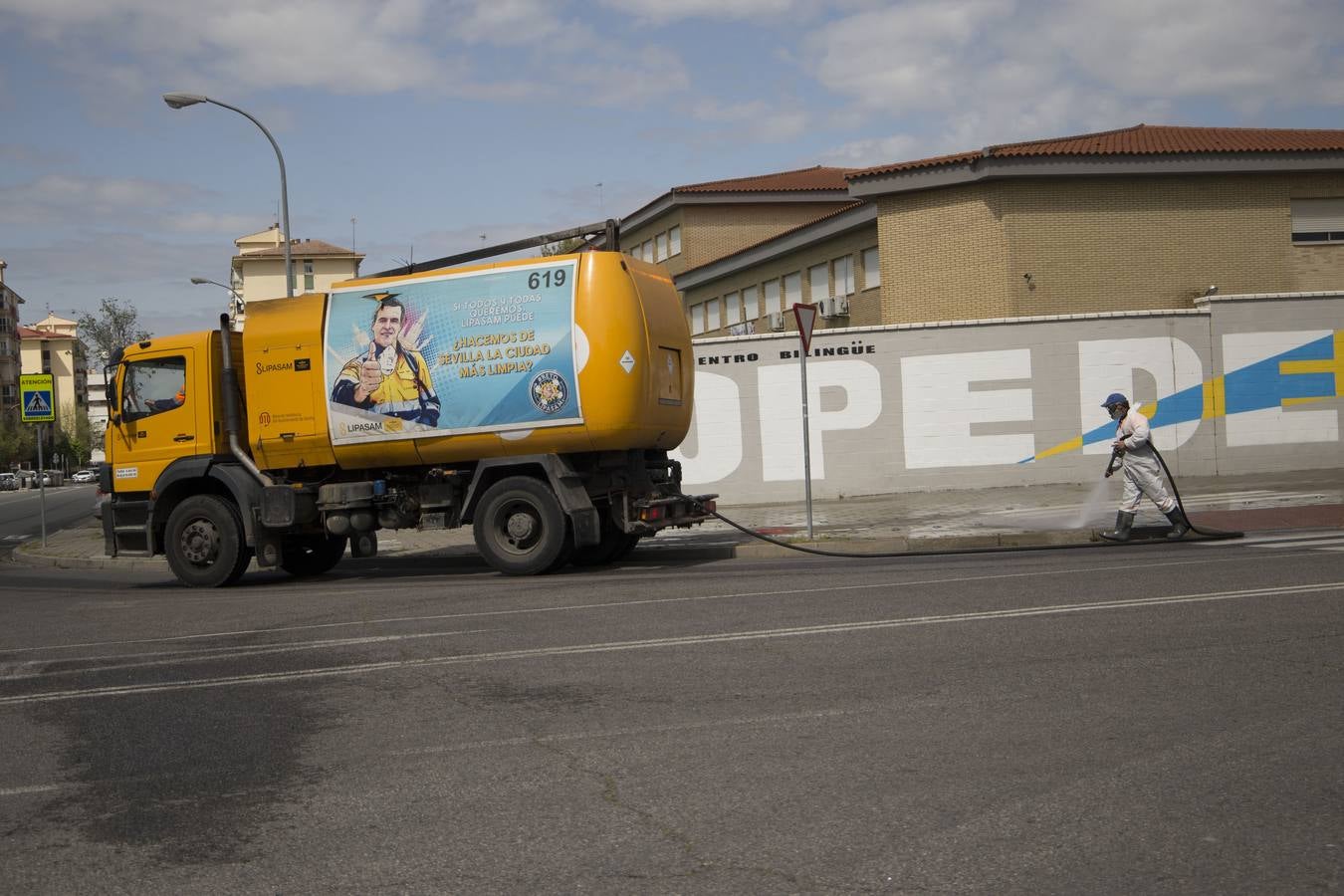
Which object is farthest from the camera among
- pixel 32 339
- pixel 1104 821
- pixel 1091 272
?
pixel 32 339

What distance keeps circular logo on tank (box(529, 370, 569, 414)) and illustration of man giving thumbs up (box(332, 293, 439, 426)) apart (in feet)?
3.96

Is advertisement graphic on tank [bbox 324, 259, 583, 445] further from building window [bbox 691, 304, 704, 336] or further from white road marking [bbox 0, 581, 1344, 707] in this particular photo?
building window [bbox 691, 304, 704, 336]

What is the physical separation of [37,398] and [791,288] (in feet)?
65.3

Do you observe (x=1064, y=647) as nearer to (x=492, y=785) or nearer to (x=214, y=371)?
(x=492, y=785)

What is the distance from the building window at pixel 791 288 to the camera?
35.4 m

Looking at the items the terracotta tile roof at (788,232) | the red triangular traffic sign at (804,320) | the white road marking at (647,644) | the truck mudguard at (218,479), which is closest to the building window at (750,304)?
the terracotta tile roof at (788,232)

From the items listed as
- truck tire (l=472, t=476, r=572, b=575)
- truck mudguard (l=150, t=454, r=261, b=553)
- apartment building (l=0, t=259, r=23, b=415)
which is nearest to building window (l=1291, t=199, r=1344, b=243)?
truck tire (l=472, t=476, r=572, b=575)

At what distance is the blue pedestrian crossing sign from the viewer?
23.3 metres

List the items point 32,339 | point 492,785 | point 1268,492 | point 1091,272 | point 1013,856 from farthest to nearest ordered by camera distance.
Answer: point 32,339, point 1091,272, point 1268,492, point 492,785, point 1013,856

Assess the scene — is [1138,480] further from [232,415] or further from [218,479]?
[218,479]

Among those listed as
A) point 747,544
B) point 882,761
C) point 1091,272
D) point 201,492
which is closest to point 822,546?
point 747,544

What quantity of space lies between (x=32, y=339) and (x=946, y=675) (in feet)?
537

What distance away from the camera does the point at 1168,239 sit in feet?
89.2

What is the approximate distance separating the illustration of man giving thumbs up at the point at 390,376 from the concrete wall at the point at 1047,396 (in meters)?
10.2
